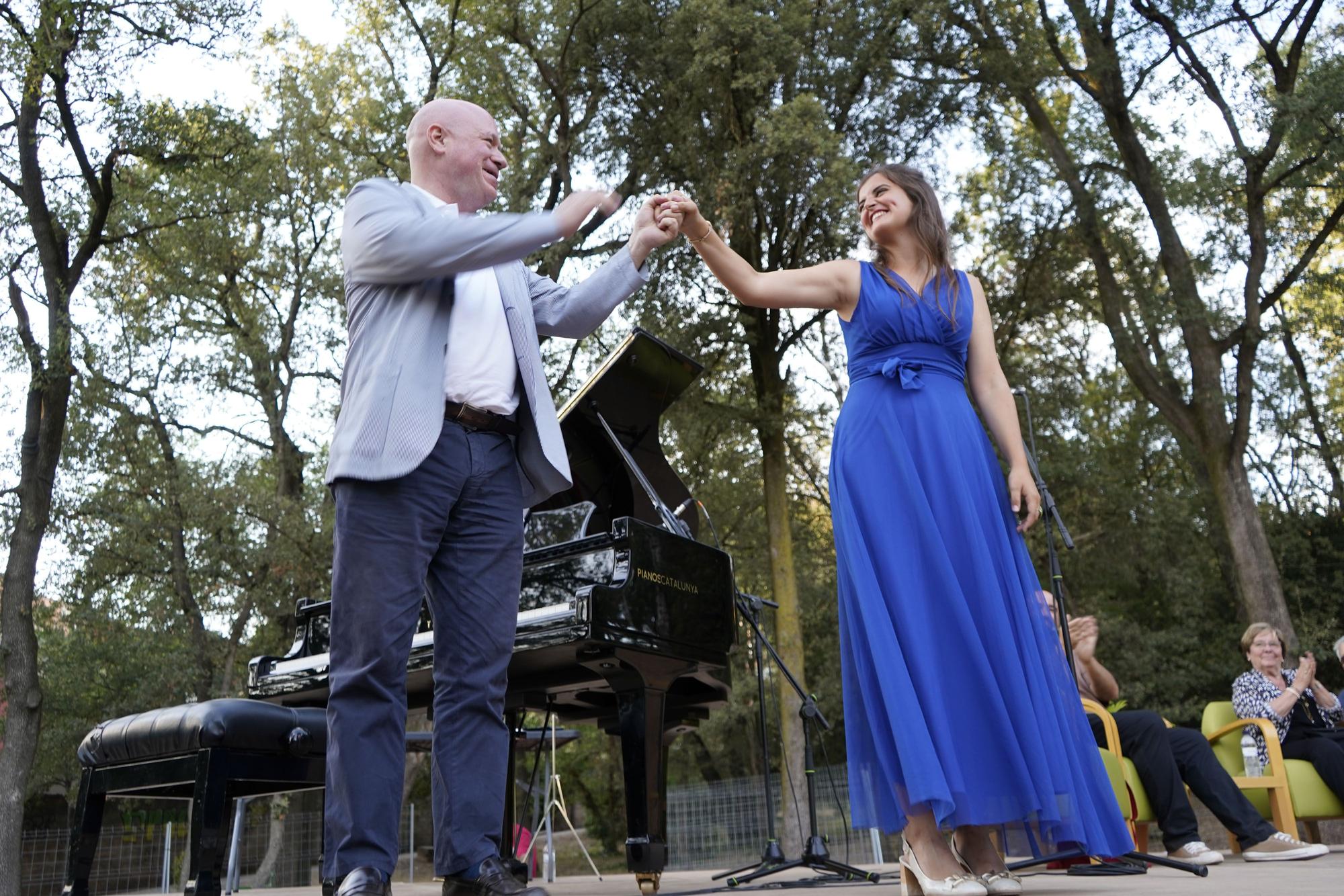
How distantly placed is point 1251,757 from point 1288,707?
323 mm

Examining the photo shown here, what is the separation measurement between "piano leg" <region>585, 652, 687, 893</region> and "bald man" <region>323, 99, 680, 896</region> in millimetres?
1523

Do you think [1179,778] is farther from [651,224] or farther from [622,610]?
[651,224]

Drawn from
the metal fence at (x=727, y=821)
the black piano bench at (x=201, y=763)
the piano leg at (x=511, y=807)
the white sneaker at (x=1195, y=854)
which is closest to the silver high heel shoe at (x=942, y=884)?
the piano leg at (x=511, y=807)

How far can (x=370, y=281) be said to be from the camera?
2162mm

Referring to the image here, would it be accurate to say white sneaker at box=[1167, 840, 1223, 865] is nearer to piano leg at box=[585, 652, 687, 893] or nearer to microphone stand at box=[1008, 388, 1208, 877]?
microphone stand at box=[1008, 388, 1208, 877]

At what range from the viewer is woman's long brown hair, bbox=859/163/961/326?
2.84 metres

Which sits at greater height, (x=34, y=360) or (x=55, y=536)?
(x=34, y=360)

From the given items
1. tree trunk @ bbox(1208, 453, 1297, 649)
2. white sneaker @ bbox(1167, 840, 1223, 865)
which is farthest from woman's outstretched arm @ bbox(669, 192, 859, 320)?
tree trunk @ bbox(1208, 453, 1297, 649)

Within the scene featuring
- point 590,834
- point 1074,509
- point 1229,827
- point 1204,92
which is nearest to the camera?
point 1229,827

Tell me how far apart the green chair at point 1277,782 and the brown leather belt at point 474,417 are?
4322 mm

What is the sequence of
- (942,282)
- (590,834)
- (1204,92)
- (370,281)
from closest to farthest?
(370,281)
(942,282)
(1204,92)
(590,834)

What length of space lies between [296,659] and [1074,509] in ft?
44.4

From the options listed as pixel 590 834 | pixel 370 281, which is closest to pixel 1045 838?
pixel 370 281

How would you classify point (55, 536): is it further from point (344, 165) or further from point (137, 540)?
point (344, 165)
